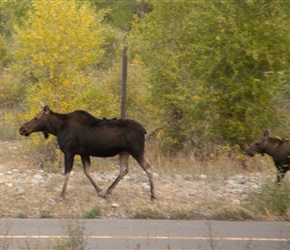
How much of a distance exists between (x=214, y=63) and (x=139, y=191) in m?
4.96

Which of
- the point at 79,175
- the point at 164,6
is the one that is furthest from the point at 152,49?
the point at 79,175

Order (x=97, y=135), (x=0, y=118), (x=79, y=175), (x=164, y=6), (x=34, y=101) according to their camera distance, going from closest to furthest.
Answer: (x=97, y=135), (x=79, y=175), (x=34, y=101), (x=164, y=6), (x=0, y=118)

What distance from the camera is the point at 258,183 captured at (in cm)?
1509

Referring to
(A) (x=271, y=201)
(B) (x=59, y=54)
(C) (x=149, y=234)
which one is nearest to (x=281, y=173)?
(A) (x=271, y=201)

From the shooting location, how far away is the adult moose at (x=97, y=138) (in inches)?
553

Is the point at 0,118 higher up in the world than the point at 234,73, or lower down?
lower down

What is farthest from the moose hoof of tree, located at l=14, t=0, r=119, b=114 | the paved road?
tree, located at l=14, t=0, r=119, b=114

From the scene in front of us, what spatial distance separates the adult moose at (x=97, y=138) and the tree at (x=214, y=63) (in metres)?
4.00

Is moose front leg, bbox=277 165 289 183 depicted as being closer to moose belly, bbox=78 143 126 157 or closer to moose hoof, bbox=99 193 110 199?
moose belly, bbox=78 143 126 157

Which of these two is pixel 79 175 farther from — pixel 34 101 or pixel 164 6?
pixel 164 6

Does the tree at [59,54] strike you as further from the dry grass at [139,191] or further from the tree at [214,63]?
the tree at [214,63]

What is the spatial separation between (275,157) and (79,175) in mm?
4642

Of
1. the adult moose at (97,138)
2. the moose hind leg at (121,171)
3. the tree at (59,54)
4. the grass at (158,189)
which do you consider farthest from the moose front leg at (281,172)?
the tree at (59,54)

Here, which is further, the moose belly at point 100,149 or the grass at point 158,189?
the moose belly at point 100,149
